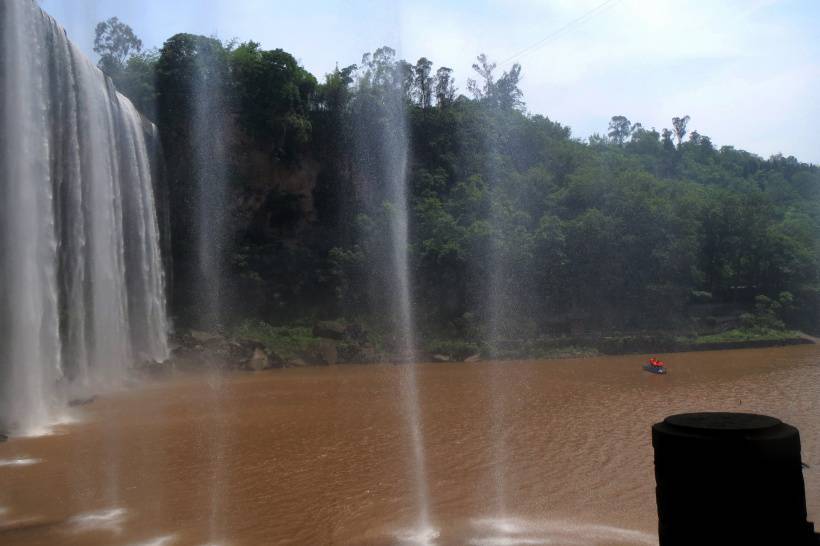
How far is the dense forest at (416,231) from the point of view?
31.0 m

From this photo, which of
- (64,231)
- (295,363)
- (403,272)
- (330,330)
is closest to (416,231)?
(403,272)

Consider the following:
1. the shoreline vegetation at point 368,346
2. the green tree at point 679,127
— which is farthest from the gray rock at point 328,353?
the green tree at point 679,127

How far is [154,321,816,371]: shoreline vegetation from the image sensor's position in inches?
941

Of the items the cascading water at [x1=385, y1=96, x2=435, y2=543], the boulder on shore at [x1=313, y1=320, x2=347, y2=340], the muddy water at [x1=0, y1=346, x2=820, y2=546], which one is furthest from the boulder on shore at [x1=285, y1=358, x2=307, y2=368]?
the muddy water at [x1=0, y1=346, x2=820, y2=546]

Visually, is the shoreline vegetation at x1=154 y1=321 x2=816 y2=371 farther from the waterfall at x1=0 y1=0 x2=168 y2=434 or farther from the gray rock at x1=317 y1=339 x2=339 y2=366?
the waterfall at x1=0 y1=0 x2=168 y2=434

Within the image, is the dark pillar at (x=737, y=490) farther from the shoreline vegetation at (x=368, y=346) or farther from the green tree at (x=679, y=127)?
the green tree at (x=679, y=127)

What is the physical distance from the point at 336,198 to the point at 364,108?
5.38m

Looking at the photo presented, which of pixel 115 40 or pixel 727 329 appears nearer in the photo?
pixel 727 329

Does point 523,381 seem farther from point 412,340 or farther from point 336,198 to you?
point 336,198

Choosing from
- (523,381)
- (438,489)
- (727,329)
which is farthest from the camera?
(727,329)

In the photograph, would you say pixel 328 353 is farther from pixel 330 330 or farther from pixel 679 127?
pixel 679 127

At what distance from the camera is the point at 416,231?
34250 mm

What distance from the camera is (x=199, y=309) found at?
29.5 metres

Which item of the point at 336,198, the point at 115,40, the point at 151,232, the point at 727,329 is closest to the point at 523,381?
the point at 151,232
